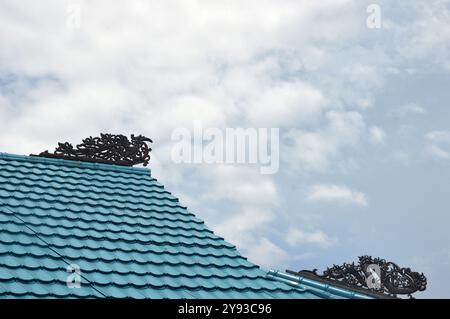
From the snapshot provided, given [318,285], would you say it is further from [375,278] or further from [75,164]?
[75,164]

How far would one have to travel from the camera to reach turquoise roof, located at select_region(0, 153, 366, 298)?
24.7ft

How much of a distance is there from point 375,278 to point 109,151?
5.62 meters

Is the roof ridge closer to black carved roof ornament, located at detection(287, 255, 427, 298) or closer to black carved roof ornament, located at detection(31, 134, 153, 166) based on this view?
black carved roof ornament, located at detection(31, 134, 153, 166)

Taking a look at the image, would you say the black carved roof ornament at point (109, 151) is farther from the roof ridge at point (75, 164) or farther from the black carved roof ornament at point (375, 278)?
the black carved roof ornament at point (375, 278)

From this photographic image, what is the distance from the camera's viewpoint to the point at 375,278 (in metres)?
8.94

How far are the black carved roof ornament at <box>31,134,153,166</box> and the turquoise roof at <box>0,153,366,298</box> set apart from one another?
0.51m

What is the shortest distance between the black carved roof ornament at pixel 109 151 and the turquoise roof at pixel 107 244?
51cm

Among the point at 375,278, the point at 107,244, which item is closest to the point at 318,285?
the point at 375,278

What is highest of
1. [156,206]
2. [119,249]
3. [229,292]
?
[156,206]

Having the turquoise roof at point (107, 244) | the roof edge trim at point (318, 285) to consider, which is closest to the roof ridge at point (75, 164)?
the turquoise roof at point (107, 244)
